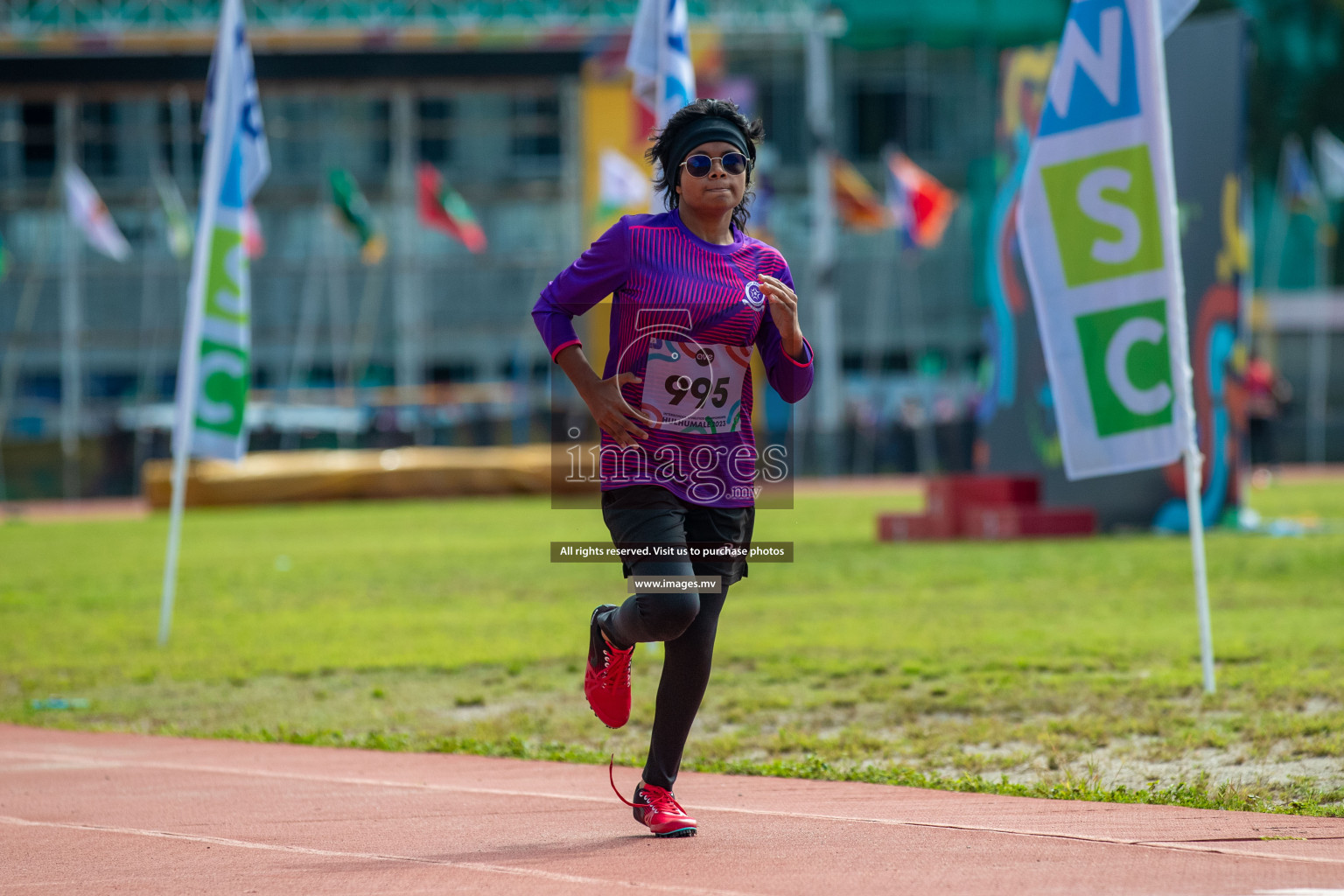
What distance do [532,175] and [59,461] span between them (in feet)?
66.1

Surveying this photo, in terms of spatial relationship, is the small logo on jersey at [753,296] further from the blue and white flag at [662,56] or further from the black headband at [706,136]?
the blue and white flag at [662,56]

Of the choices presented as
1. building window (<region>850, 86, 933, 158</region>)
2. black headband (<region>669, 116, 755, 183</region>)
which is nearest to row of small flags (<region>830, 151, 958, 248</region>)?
building window (<region>850, 86, 933, 158</region>)

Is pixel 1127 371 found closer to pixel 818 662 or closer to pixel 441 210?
pixel 818 662

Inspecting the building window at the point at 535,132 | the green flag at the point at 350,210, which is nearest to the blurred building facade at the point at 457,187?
the building window at the point at 535,132

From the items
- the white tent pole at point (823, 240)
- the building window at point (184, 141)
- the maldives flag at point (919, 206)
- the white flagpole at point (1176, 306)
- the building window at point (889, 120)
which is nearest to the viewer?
the white flagpole at point (1176, 306)

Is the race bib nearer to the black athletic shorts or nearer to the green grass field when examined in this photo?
the black athletic shorts

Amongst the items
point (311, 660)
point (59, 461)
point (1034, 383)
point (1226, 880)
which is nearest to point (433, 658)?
point (311, 660)

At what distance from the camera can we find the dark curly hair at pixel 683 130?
5098 mm

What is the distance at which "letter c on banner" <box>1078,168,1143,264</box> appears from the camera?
26.9 feet

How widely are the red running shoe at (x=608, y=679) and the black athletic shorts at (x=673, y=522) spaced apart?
0.74 feet

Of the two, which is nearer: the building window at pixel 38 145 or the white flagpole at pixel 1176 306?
the white flagpole at pixel 1176 306

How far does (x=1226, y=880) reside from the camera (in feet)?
13.8

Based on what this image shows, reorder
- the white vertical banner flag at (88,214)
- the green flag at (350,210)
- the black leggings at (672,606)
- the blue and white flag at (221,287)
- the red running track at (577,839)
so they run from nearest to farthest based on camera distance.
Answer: the red running track at (577,839) < the black leggings at (672,606) < the blue and white flag at (221,287) < the white vertical banner flag at (88,214) < the green flag at (350,210)

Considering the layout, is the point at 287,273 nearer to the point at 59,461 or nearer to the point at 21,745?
the point at 59,461
